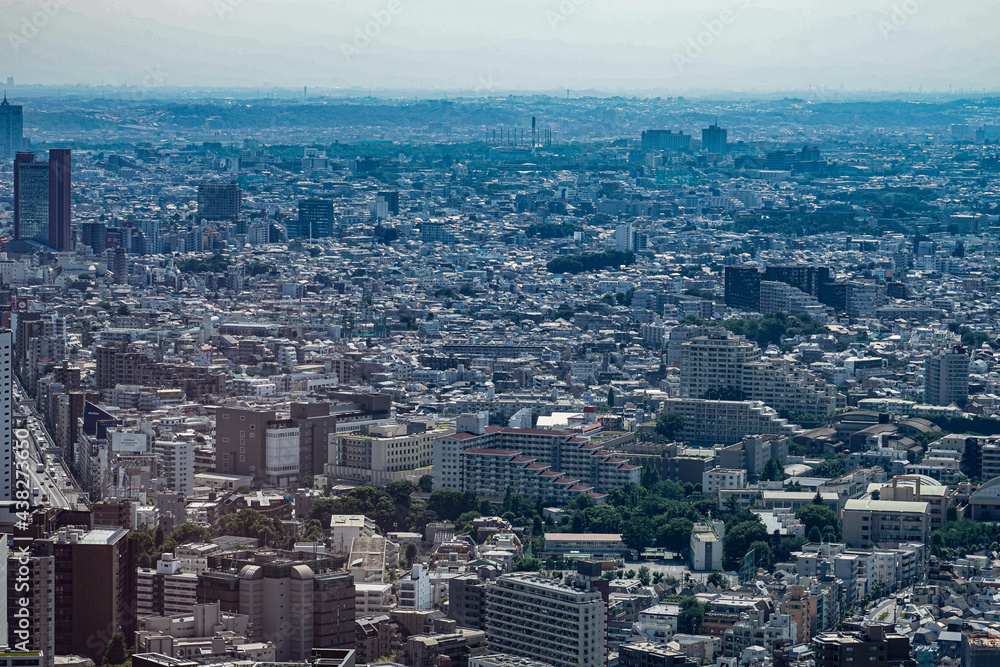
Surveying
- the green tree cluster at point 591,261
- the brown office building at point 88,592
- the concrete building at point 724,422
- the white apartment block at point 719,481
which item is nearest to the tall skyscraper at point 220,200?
the green tree cluster at point 591,261

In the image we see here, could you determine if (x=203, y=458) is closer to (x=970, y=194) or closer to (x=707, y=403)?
(x=707, y=403)

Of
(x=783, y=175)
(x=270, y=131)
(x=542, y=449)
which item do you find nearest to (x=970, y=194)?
(x=783, y=175)

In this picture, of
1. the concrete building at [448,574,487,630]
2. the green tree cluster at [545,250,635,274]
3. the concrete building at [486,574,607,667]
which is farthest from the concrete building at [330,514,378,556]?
the green tree cluster at [545,250,635,274]

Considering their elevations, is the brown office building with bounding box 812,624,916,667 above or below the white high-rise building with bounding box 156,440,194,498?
above

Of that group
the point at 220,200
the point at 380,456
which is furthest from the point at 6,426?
the point at 220,200

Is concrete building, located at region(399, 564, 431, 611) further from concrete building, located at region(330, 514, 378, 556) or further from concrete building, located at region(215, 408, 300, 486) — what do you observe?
concrete building, located at region(215, 408, 300, 486)
